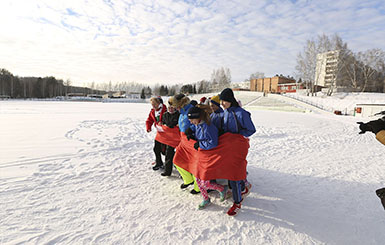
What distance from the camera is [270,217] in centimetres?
288

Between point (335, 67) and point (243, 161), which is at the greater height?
point (335, 67)

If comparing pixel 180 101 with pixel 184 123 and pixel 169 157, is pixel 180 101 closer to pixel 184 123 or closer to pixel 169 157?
pixel 184 123

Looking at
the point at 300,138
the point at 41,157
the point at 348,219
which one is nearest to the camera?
the point at 348,219

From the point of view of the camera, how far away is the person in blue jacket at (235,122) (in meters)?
2.82

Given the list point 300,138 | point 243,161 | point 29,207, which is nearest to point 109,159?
point 29,207

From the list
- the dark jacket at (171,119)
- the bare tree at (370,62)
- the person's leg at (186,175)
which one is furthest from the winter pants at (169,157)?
the bare tree at (370,62)

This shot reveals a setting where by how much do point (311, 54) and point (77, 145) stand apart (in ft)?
149

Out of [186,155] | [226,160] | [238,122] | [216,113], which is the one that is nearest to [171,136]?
[186,155]

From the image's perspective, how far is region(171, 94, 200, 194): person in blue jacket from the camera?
3.41m

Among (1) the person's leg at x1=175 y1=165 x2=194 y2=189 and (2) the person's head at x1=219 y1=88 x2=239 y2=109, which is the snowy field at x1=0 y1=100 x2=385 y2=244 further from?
(2) the person's head at x1=219 y1=88 x2=239 y2=109

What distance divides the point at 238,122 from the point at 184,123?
0.98 m

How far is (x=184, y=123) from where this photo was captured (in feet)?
11.1

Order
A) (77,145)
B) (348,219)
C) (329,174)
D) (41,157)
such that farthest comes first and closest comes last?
(77,145)
(41,157)
(329,174)
(348,219)

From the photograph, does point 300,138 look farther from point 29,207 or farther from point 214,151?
point 29,207
